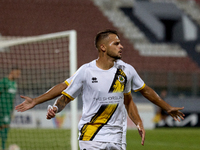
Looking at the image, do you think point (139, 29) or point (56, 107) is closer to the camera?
point (56, 107)

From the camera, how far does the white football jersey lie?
12.6 ft

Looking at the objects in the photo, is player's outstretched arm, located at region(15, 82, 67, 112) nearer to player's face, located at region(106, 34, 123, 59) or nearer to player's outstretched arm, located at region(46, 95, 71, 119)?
player's outstretched arm, located at region(46, 95, 71, 119)

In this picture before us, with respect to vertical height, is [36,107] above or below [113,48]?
below

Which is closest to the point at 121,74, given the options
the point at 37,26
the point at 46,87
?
the point at 46,87

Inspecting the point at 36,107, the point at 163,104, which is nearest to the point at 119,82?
the point at 163,104

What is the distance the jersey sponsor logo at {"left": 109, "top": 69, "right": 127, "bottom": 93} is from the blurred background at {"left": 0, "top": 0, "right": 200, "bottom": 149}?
46.9ft

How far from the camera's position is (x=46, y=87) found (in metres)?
14.0

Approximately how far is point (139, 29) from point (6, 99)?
58.9 feet

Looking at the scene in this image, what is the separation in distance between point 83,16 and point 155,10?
617cm

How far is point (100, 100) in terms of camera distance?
3859 millimetres

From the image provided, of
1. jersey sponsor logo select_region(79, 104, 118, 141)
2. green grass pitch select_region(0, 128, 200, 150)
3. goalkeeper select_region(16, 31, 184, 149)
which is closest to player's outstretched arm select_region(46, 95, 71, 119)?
goalkeeper select_region(16, 31, 184, 149)

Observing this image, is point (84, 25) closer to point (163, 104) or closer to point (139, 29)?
point (139, 29)

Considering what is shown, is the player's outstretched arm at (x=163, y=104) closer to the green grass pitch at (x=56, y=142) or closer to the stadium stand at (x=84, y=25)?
the green grass pitch at (x=56, y=142)

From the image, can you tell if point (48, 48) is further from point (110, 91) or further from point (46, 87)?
point (110, 91)
